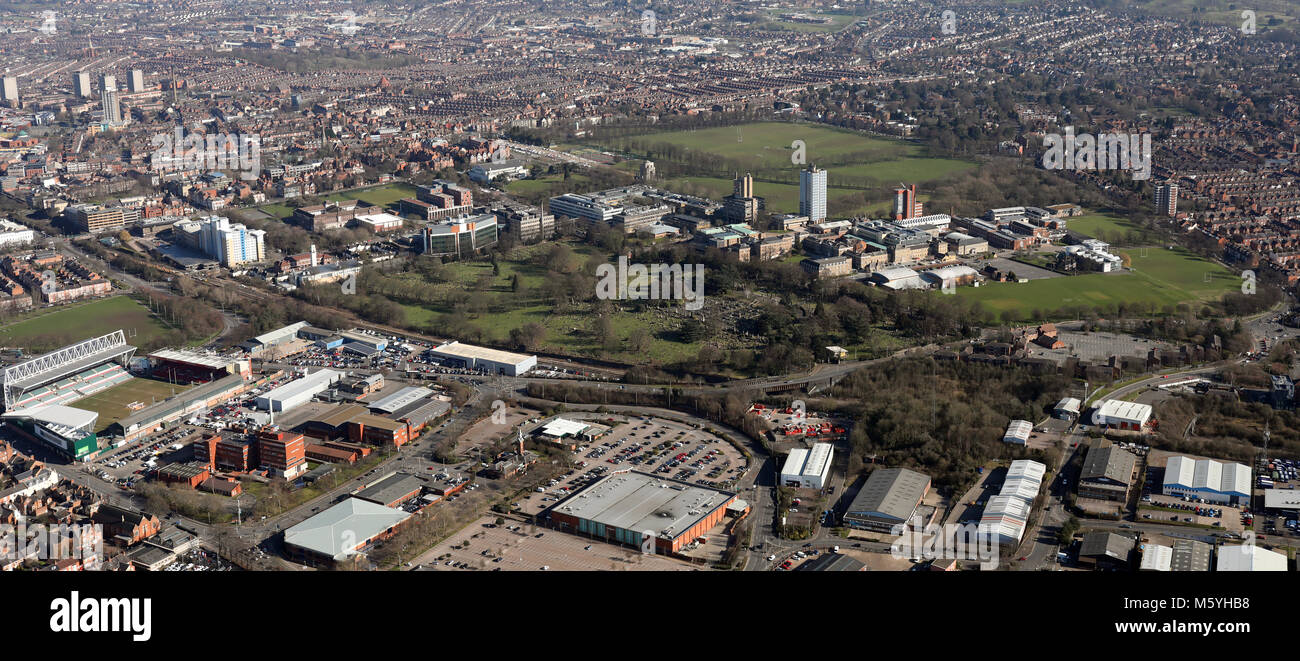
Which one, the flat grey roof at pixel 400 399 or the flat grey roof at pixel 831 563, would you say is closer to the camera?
the flat grey roof at pixel 831 563

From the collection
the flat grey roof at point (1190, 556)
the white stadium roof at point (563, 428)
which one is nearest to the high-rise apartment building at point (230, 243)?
the white stadium roof at point (563, 428)

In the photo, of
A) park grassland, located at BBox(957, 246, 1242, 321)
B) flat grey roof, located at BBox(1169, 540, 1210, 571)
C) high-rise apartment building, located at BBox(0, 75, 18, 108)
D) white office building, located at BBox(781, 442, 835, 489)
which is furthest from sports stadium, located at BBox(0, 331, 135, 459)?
high-rise apartment building, located at BBox(0, 75, 18, 108)

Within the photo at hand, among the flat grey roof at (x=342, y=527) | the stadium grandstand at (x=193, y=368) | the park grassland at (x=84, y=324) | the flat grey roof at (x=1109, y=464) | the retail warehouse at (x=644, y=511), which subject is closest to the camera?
the flat grey roof at (x=342, y=527)

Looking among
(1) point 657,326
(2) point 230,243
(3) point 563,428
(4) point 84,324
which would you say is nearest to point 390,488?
(3) point 563,428

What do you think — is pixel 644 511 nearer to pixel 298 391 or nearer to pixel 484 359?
pixel 484 359

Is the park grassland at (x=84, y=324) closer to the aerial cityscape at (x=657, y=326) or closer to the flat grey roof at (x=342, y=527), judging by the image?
the aerial cityscape at (x=657, y=326)

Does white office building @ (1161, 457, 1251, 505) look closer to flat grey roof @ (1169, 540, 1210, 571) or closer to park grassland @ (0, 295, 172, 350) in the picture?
flat grey roof @ (1169, 540, 1210, 571)
